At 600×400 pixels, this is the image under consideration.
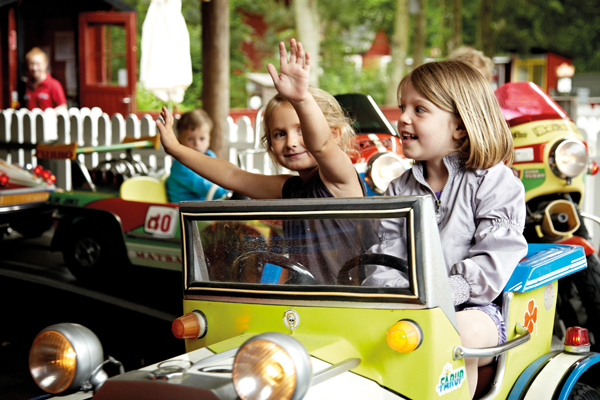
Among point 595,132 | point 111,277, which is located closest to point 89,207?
point 111,277

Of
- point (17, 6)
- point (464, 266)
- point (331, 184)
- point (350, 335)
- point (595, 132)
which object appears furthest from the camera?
point (17, 6)

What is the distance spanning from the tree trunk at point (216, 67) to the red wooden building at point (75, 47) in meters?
7.98

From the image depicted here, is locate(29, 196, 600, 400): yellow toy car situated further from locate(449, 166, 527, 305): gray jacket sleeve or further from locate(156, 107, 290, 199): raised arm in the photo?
locate(156, 107, 290, 199): raised arm

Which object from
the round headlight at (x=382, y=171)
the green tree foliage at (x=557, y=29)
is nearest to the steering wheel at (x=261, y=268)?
the round headlight at (x=382, y=171)

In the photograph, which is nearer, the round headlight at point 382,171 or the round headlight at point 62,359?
the round headlight at point 62,359

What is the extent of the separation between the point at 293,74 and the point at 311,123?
0.18m

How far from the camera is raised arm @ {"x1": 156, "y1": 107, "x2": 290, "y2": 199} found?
2.66 metres

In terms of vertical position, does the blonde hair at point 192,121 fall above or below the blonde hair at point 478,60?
below

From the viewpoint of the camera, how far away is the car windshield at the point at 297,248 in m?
1.60

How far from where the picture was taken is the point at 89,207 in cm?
434

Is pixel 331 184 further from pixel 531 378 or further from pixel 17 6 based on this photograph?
pixel 17 6

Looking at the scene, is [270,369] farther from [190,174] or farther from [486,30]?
[486,30]

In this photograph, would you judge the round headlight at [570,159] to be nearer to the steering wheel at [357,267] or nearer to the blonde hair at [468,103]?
the blonde hair at [468,103]

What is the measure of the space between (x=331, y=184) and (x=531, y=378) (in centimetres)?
92
